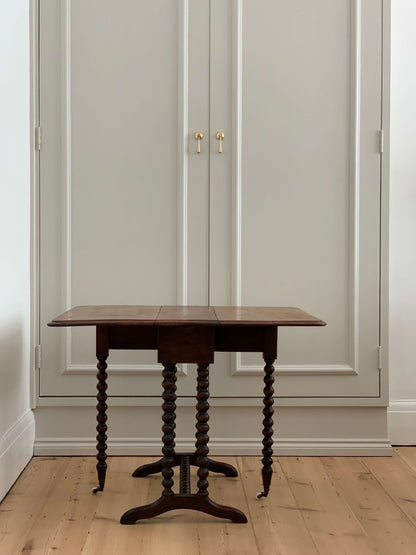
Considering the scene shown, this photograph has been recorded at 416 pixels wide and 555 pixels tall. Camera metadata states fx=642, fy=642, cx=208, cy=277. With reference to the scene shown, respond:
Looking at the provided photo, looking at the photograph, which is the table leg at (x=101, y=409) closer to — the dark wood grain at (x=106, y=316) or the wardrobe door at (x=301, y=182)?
the dark wood grain at (x=106, y=316)

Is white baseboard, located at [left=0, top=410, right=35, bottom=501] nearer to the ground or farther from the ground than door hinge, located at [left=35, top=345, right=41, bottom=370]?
nearer to the ground

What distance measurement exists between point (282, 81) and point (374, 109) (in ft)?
1.31

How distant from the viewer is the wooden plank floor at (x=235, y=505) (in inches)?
72.1

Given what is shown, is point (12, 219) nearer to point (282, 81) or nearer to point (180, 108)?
point (180, 108)

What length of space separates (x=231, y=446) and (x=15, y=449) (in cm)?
87

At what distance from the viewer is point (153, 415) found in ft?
8.78

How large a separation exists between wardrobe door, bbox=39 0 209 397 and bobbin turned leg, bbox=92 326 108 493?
44cm

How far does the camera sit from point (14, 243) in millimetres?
2404

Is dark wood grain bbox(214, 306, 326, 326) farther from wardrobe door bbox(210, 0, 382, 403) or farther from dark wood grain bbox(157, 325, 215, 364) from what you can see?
wardrobe door bbox(210, 0, 382, 403)

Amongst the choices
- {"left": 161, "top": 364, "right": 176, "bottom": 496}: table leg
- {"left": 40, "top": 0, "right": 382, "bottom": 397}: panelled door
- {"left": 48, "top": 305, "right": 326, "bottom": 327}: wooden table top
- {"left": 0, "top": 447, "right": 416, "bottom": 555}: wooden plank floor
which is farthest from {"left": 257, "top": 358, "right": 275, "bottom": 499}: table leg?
{"left": 40, "top": 0, "right": 382, "bottom": 397}: panelled door

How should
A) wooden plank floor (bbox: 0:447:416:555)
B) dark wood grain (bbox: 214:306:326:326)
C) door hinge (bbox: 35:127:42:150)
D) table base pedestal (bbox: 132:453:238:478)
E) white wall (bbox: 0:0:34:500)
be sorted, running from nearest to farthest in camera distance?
wooden plank floor (bbox: 0:447:416:555) → dark wood grain (bbox: 214:306:326:326) → white wall (bbox: 0:0:34:500) → table base pedestal (bbox: 132:453:238:478) → door hinge (bbox: 35:127:42:150)

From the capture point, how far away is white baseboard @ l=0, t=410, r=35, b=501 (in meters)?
2.21

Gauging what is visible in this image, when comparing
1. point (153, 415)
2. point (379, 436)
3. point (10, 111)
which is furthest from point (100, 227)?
point (379, 436)

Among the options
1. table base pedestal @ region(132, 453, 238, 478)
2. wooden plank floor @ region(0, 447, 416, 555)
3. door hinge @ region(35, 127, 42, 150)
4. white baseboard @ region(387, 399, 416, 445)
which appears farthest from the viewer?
white baseboard @ region(387, 399, 416, 445)
